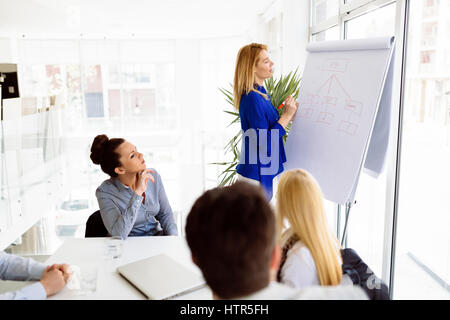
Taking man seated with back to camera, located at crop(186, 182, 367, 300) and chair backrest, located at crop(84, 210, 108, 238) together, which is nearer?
man seated with back to camera, located at crop(186, 182, 367, 300)

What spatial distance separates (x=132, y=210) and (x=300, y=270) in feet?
3.84

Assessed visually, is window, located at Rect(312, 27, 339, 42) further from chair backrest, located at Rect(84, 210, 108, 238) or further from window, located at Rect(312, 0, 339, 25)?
chair backrest, located at Rect(84, 210, 108, 238)

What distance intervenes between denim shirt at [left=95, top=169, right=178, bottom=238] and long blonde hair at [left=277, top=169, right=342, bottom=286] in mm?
1095

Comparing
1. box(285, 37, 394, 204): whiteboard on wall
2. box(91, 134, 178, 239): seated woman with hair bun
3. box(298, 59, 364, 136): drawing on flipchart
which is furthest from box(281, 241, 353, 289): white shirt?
box(91, 134, 178, 239): seated woman with hair bun

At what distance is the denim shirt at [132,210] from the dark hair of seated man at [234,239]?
1415 millimetres

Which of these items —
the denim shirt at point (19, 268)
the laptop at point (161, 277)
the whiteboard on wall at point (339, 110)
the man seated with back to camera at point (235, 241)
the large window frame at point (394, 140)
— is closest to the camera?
the man seated with back to camera at point (235, 241)

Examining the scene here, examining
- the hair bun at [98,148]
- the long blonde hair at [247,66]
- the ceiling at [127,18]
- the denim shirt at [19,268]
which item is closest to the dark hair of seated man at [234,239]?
the denim shirt at [19,268]

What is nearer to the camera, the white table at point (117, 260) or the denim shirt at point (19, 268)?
the white table at point (117, 260)

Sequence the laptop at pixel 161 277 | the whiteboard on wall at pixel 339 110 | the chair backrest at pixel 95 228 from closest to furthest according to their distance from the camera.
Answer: the laptop at pixel 161 277 < the whiteboard on wall at pixel 339 110 < the chair backrest at pixel 95 228

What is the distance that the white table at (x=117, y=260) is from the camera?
1.50 m

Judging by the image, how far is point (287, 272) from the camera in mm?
1378

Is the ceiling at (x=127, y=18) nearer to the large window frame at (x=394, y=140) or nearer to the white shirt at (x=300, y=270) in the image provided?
the large window frame at (x=394, y=140)

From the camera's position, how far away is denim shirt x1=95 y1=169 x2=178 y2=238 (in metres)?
2.21
